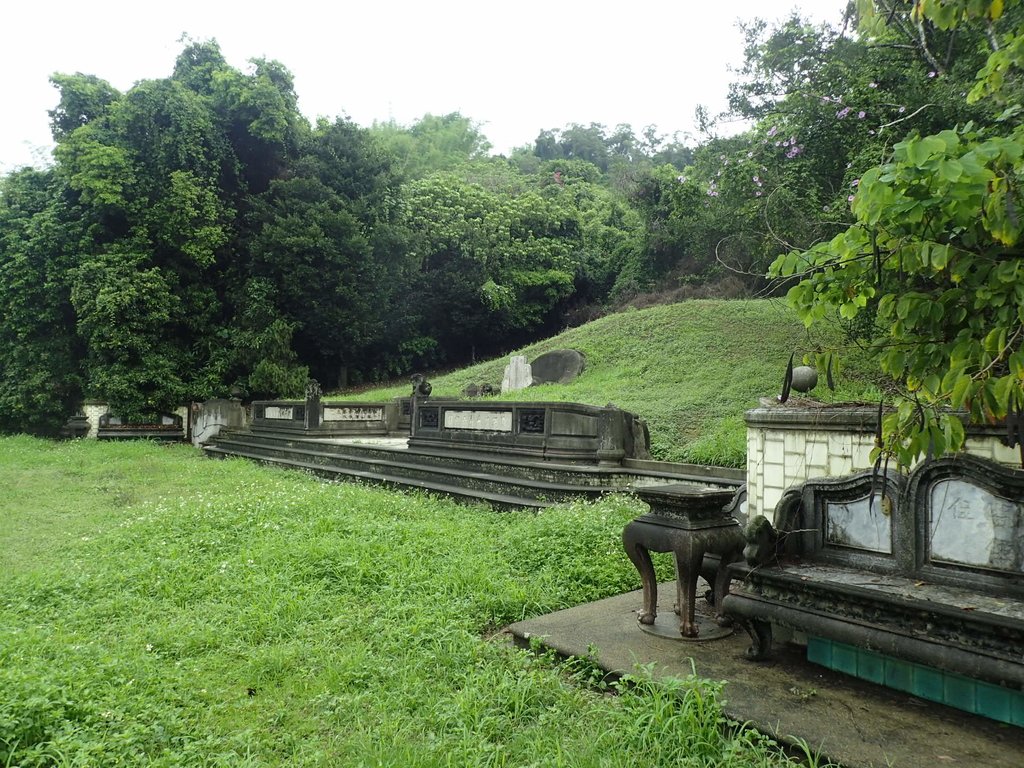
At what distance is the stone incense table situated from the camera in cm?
389

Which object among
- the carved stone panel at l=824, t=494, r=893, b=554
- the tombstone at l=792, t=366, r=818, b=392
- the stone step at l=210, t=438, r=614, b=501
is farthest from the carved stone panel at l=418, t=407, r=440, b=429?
the carved stone panel at l=824, t=494, r=893, b=554

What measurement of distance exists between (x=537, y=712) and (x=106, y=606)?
3459 mm

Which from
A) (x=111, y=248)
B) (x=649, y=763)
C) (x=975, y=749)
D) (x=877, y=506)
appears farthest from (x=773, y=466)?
(x=111, y=248)

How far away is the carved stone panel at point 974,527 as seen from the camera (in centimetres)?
305

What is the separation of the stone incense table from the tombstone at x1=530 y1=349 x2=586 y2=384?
49.2ft

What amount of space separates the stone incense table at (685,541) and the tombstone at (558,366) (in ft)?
49.2

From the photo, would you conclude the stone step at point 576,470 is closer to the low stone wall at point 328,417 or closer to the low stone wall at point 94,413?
the low stone wall at point 328,417

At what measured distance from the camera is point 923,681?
3.06 m

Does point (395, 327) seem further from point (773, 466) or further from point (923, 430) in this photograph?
point (923, 430)

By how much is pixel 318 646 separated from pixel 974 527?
3.62 m

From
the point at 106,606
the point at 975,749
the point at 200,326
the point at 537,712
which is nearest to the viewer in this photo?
the point at 975,749

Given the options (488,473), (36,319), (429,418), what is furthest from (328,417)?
(36,319)

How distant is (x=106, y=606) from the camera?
486 centimetres

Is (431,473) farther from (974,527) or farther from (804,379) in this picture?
(974,527)
